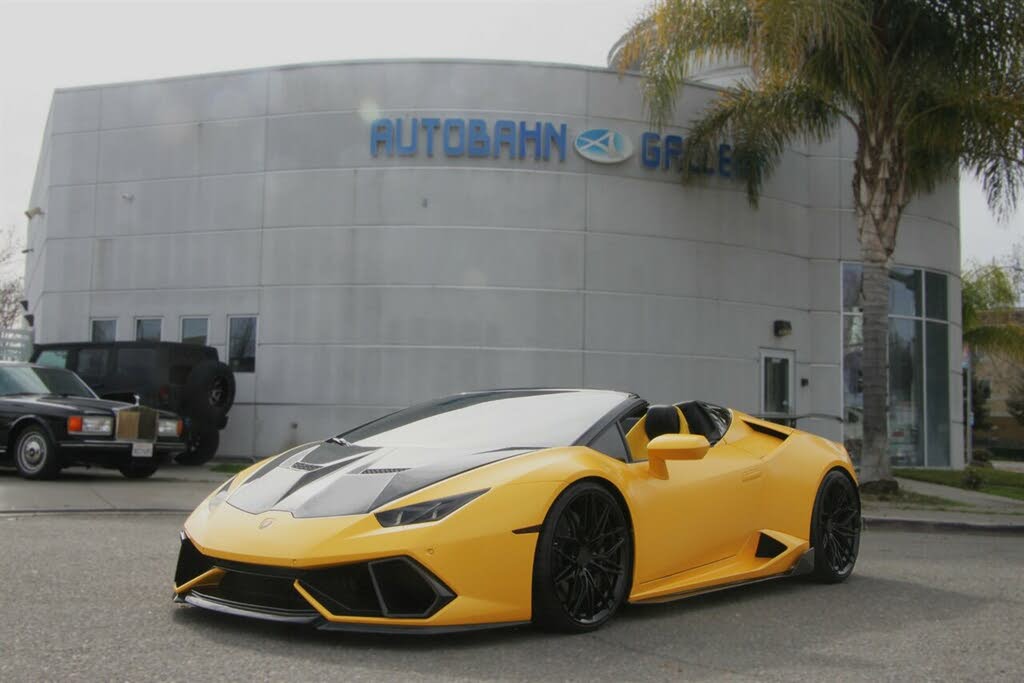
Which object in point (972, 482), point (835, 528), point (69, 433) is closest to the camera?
point (835, 528)

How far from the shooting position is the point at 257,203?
786 inches

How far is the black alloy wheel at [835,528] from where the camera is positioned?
663cm

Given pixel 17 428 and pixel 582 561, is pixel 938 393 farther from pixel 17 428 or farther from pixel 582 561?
pixel 582 561

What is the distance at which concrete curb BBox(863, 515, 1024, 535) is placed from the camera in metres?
11.2

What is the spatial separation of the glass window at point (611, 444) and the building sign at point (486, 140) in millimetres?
14220

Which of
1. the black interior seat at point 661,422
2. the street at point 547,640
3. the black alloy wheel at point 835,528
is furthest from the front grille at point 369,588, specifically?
the black alloy wheel at point 835,528

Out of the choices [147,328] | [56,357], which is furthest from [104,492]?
[147,328]

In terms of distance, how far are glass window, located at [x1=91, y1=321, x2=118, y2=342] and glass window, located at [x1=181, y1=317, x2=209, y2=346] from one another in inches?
60.1

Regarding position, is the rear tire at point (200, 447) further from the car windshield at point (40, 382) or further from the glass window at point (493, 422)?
the glass window at point (493, 422)

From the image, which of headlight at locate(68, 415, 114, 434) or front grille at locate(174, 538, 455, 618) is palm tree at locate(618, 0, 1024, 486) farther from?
front grille at locate(174, 538, 455, 618)

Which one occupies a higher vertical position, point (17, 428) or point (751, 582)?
point (17, 428)

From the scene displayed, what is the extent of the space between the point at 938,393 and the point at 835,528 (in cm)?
1698

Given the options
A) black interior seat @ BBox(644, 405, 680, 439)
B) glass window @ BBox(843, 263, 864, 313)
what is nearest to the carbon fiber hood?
black interior seat @ BBox(644, 405, 680, 439)

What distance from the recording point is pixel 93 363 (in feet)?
55.5
